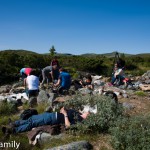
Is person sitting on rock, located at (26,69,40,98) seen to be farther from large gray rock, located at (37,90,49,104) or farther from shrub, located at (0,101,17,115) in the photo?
shrub, located at (0,101,17,115)

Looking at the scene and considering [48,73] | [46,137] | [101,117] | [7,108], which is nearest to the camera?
[46,137]

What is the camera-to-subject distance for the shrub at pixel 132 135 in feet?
23.4

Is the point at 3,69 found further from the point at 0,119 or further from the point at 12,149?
the point at 12,149

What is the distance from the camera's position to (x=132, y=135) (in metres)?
7.36

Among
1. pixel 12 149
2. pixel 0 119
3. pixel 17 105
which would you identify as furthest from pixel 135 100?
pixel 12 149

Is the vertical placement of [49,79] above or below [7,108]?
above

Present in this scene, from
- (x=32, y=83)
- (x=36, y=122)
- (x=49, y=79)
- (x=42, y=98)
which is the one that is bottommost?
(x=36, y=122)

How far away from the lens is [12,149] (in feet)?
25.0

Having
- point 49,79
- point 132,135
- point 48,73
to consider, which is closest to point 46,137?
point 132,135

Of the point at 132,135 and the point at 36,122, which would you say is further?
the point at 36,122

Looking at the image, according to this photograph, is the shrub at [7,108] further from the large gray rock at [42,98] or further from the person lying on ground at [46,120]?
→ the person lying on ground at [46,120]

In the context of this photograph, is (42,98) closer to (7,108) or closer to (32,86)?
(32,86)

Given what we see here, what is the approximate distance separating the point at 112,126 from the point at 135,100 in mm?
4673

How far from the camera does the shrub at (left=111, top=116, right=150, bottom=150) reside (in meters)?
7.14
